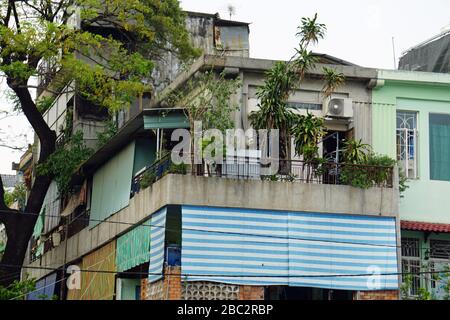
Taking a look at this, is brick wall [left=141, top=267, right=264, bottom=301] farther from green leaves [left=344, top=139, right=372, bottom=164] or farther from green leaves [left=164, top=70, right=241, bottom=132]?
green leaves [left=344, top=139, right=372, bottom=164]

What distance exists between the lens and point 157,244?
2328cm

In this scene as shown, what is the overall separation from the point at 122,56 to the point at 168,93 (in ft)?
7.71

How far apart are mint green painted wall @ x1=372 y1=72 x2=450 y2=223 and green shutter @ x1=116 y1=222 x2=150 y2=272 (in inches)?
224

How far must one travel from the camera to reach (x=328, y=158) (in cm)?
2538

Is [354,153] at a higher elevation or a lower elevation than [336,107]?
lower

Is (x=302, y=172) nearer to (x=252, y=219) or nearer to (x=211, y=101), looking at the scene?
(x=252, y=219)

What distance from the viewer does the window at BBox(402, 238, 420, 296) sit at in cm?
2470

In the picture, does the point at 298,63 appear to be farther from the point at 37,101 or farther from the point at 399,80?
the point at 37,101

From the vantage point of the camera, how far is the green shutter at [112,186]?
87.7 feet

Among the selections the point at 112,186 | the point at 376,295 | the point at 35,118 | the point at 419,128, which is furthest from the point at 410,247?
the point at 35,118

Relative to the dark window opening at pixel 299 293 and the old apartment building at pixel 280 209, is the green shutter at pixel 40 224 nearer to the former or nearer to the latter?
the old apartment building at pixel 280 209

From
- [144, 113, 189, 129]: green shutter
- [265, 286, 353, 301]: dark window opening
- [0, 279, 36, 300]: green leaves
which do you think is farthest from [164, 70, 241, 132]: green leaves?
[0, 279, 36, 300]: green leaves

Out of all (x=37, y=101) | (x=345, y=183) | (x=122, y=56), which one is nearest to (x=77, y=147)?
(x=122, y=56)

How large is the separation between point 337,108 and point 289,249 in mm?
3801
